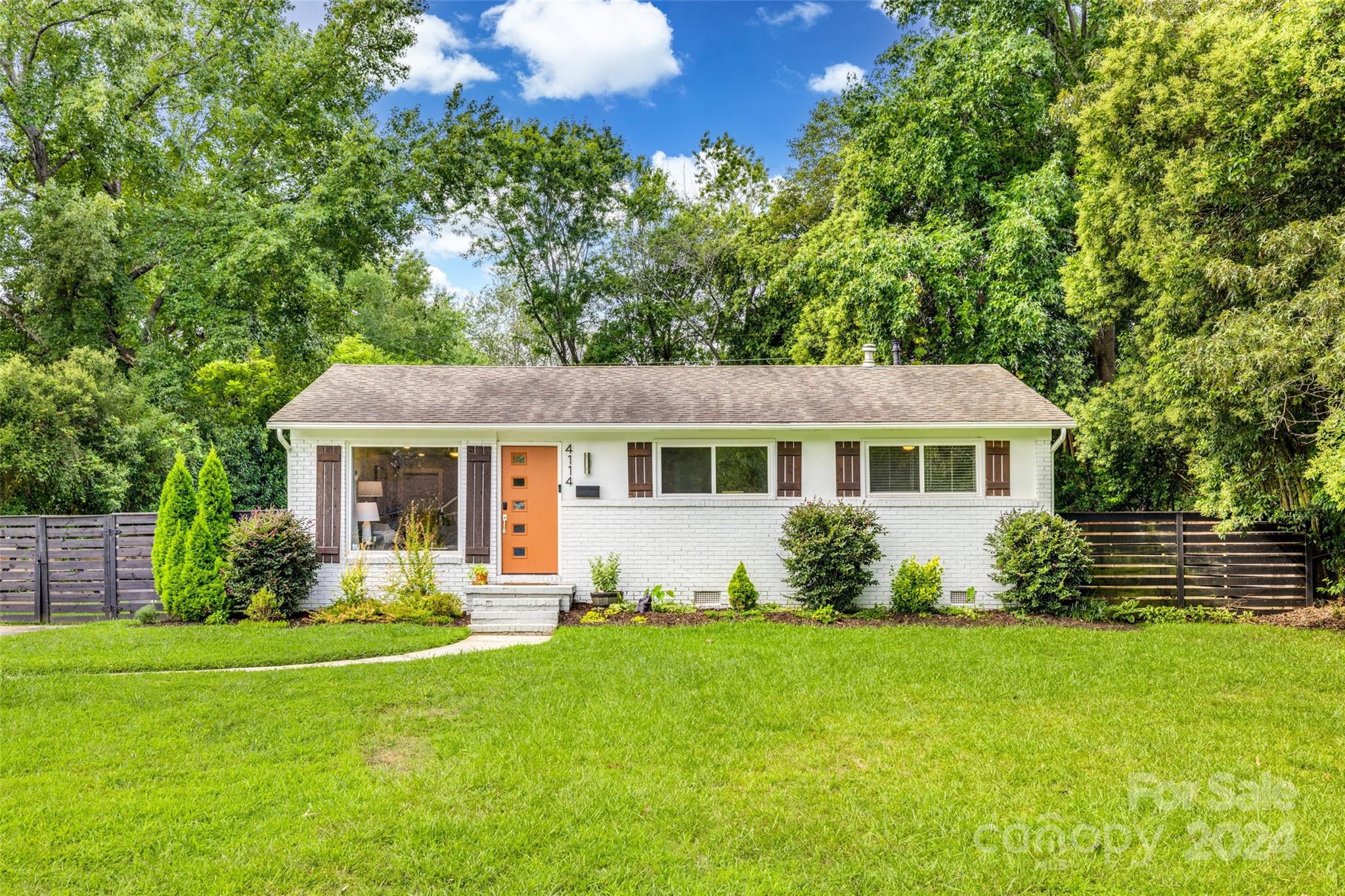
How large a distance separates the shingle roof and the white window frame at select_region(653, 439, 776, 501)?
37 centimetres

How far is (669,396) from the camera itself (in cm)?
1152

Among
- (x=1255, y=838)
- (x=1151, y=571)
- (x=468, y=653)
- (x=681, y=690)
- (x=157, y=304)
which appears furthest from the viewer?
(x=157, y=304)

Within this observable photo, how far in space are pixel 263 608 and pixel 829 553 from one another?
7.58m

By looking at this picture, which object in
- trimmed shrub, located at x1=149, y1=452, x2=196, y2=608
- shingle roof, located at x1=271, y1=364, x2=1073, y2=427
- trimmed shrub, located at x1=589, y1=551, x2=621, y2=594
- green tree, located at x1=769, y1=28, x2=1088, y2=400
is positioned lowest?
trimmed shrub, located at x1=589, y1=551, x2=621, y2=594

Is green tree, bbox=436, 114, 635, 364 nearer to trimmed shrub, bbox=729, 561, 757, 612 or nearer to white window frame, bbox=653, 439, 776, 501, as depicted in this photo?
white window frame, bbox=653, 439, 776, 501

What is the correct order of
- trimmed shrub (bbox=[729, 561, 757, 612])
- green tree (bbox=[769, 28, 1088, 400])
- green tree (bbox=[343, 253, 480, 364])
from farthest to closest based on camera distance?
green tree (bbox=[343, 253, 480, 364]) → green tree (bbox=[769, 28, 1088, 400]) → trimmed shrub (bbox=[729, 561, 757, 612])

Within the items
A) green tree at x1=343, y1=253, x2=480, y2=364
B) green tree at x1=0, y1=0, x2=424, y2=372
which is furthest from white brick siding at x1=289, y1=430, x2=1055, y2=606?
green tree at x1=343, y1=253, x2=480, y2=364

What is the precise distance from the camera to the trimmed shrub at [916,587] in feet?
32.6

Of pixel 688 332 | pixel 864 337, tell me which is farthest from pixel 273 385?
pixel 864 337

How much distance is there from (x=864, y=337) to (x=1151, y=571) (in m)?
7.63

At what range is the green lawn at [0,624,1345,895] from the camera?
3.41m

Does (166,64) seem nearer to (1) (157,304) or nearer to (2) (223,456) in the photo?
(1) (157,304)

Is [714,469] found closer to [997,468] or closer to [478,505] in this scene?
[478,505]

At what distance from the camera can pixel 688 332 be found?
23016 mm
